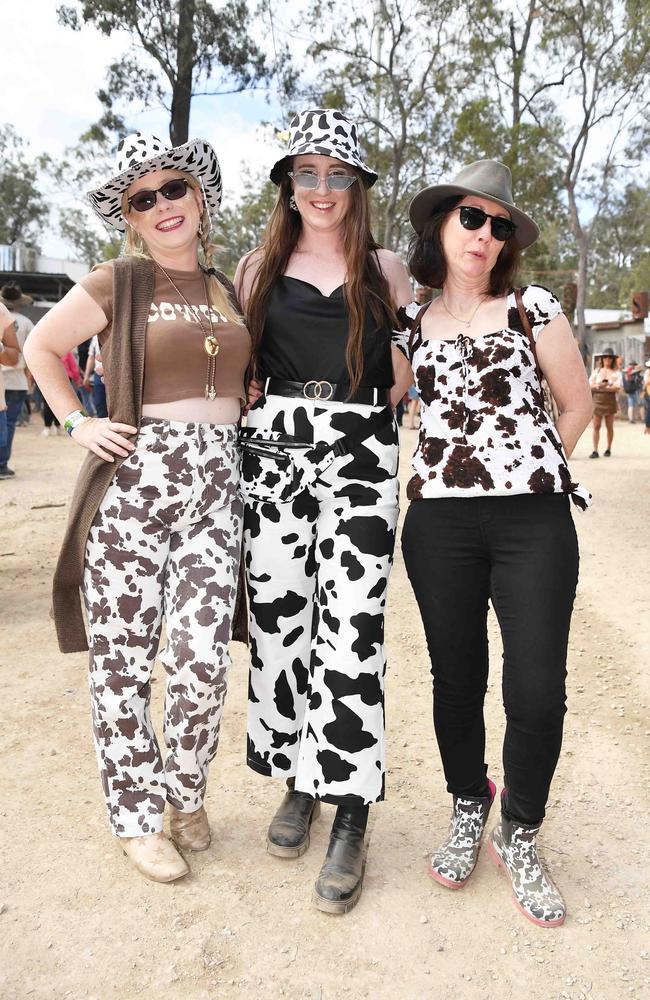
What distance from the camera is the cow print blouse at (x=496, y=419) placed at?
2.21 meters

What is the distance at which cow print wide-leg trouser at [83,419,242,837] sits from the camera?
2361 mm

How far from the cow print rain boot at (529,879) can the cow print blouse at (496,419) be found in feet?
3.25

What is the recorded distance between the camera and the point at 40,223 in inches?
1681

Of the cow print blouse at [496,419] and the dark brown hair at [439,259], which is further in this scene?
the dark brown hair at [439,259]

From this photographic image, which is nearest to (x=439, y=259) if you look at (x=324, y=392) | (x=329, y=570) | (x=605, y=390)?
(x=324, y=392)

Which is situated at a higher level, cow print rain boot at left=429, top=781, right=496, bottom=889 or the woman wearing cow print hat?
the woman wearing cow print hat

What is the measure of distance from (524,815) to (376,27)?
2138cm

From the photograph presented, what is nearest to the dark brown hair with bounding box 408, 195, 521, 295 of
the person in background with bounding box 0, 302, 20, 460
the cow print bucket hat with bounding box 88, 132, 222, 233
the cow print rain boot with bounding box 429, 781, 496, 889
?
the cow print bucket hat with bounding box 88, 132, 222, 233

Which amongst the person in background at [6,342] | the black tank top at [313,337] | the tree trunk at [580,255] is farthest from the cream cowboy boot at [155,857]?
the tree trunk at [580,255]

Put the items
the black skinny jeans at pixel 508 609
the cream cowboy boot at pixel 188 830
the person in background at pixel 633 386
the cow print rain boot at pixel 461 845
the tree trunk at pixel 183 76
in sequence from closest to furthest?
the black skinny jeans at pixel 508 609, the cow print rain boot at pixel 461 845, the cream cowboy boot at pixel 188 830, the tree trunk at pixel 183 76, the person in background at pixel 633 386

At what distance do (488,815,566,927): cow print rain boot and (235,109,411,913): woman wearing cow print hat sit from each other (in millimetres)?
417

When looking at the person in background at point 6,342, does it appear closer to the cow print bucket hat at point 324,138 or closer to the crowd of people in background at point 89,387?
the crowd of people in background at point 89,387

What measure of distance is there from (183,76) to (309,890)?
39.8ft

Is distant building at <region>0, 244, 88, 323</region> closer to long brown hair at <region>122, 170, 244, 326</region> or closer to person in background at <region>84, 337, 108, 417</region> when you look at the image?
person in background at <region>84, 337, 108, 417</region>
